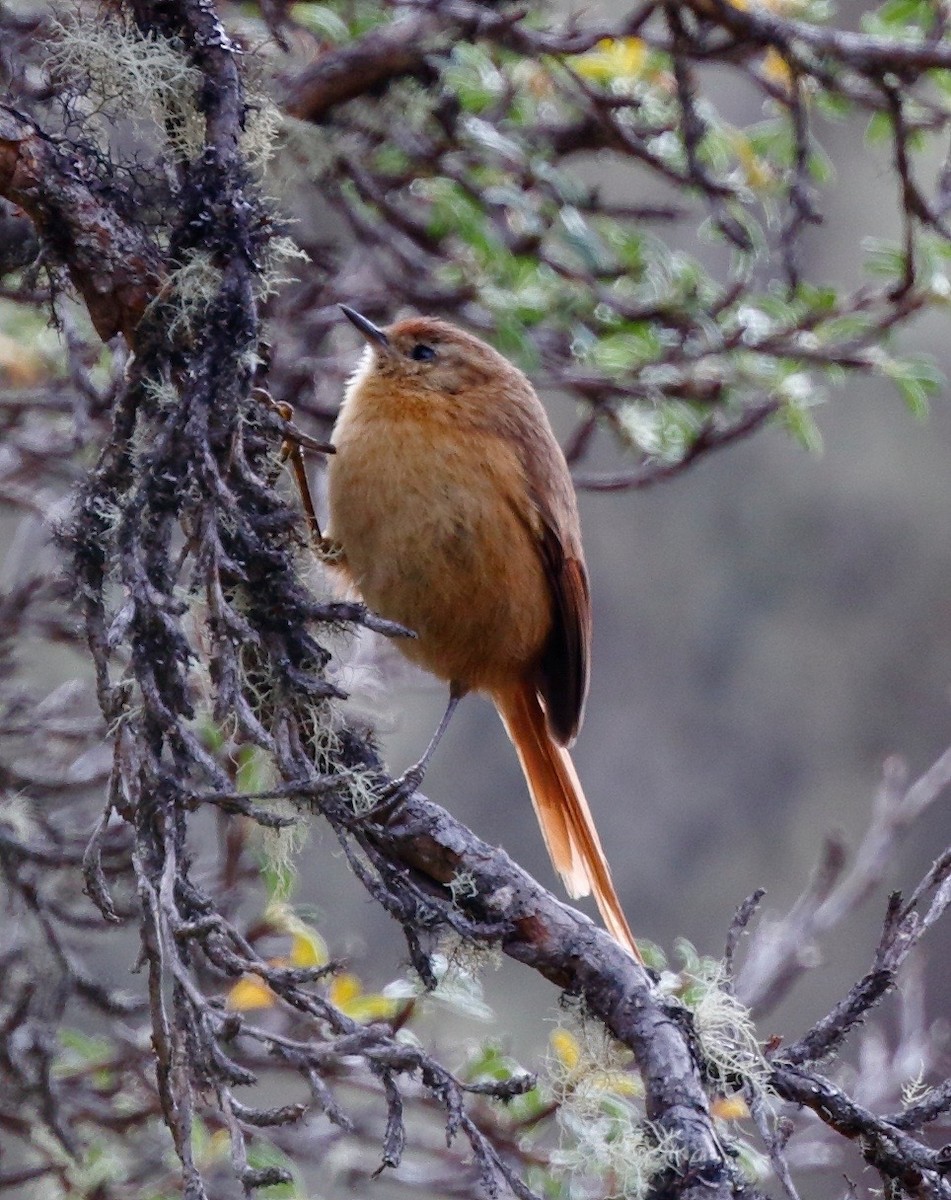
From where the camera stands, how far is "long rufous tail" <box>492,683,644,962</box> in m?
4.45

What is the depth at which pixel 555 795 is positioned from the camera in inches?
182

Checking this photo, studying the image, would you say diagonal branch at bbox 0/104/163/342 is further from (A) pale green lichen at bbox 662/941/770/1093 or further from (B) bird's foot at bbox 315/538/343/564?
(A) pale green lichen at bbox 662/941/770/1093

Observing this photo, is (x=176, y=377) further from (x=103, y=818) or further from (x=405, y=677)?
(x=405, y=677)

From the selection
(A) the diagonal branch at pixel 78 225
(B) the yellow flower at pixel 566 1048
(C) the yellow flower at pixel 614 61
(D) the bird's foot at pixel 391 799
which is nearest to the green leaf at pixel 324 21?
(C) the yellow flower at pixel 614 61

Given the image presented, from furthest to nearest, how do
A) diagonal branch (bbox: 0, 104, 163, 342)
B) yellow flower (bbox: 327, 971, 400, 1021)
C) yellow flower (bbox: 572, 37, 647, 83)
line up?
yellow flower (bbox: 572, 37, 647, 83) → yellow flower (bbox: 327, 971, 400, 1021) → diagonal branch (bbox: 0, 104, 163, 342)

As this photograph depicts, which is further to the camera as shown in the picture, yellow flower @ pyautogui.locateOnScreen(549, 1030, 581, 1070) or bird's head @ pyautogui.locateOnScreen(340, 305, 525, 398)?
bird's head @ pyautogui.locateOnScreen(340, 305, 525, 398)

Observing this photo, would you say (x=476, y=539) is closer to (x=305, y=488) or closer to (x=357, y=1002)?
(x=305, y=488)

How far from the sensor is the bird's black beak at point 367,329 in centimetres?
416

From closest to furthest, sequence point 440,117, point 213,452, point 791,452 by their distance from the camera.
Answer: point 213,452
point 440,117
point 791,452

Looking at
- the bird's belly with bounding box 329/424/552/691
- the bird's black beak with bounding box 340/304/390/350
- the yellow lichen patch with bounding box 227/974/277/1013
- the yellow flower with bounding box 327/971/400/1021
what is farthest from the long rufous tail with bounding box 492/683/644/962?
the bird's black beak with bounding box 340/304/390/350

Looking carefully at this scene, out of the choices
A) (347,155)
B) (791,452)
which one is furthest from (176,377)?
(791,452)

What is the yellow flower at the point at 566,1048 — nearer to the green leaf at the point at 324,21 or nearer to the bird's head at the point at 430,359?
the bird's head at the point at 430,359

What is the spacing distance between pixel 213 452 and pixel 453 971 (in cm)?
114

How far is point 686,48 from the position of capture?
4121mm
